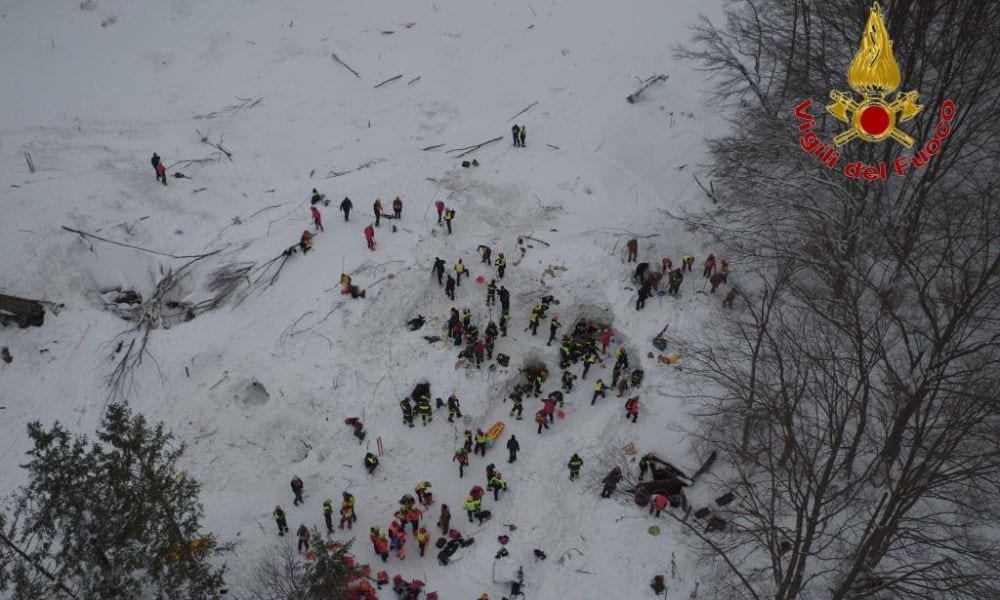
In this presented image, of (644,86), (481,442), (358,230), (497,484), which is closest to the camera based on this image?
(497,484)

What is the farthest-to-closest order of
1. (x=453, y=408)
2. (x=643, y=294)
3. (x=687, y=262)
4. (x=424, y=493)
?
1. (x=687, y=262)
2. (x=643, y=294)
3. (x=453, y=408)
4. (x=424, y=493)

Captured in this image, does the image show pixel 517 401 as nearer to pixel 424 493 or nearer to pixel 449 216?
pixel 424 493

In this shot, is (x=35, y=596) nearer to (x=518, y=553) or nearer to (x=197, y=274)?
(x=518, y=553)

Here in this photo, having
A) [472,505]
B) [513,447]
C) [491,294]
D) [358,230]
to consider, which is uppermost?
[358,230]

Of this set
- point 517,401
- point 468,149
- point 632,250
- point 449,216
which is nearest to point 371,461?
point 517,401

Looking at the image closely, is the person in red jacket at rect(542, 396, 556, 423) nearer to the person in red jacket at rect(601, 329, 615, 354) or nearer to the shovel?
the person in red jacket at rect(601, 329, 615, 354)

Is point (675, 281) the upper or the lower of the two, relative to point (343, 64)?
lower

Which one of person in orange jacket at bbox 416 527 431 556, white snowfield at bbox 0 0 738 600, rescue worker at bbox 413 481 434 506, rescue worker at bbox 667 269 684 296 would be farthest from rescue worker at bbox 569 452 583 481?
rescue worker at bbox 667 269 684 296
